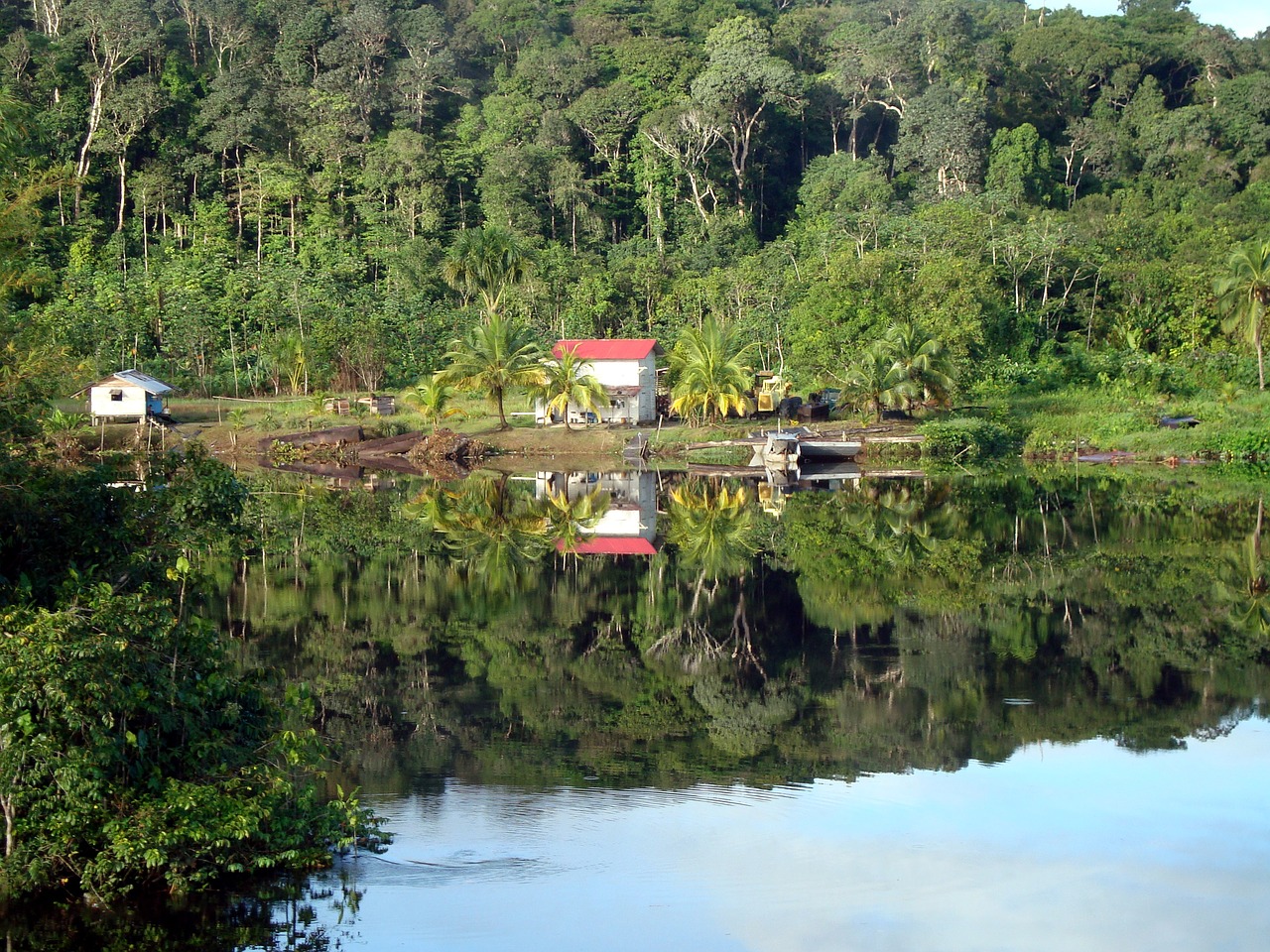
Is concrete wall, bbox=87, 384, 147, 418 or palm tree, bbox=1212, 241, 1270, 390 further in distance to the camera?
palm tree, bbox=1212, 241, 1270, 390

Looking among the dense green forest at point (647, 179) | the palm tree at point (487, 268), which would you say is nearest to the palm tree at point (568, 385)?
the dense green forest at point (647, 179)

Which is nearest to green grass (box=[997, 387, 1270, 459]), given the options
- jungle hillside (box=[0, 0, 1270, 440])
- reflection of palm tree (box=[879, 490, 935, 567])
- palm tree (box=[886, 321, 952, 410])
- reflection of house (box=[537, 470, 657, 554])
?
jungle hillside (box=[0, 0, 1270, 440])

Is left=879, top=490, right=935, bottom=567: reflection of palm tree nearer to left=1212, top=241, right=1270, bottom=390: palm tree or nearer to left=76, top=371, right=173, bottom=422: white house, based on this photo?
left=1212, top=241, right=1270, bottom=390: palm tree

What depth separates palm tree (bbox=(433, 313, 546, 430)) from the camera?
41812mm

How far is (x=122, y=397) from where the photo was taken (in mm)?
41219

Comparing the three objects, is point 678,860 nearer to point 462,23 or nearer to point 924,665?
point 924,665

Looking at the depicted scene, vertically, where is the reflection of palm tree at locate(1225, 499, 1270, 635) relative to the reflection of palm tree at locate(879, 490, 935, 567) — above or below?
below

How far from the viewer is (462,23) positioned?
7944 cm

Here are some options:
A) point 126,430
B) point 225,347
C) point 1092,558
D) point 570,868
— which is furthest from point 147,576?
point 225,347

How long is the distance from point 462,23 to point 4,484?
75.2 m

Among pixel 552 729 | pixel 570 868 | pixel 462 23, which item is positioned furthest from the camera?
pixel 462 23

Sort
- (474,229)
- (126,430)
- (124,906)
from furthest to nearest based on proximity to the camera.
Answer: (474,229) < (126,430) < (124,906)

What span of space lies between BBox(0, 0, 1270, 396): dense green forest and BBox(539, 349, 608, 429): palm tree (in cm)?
513

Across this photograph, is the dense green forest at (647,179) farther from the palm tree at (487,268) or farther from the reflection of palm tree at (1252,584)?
the reflection of palm tree at (1252,584)
